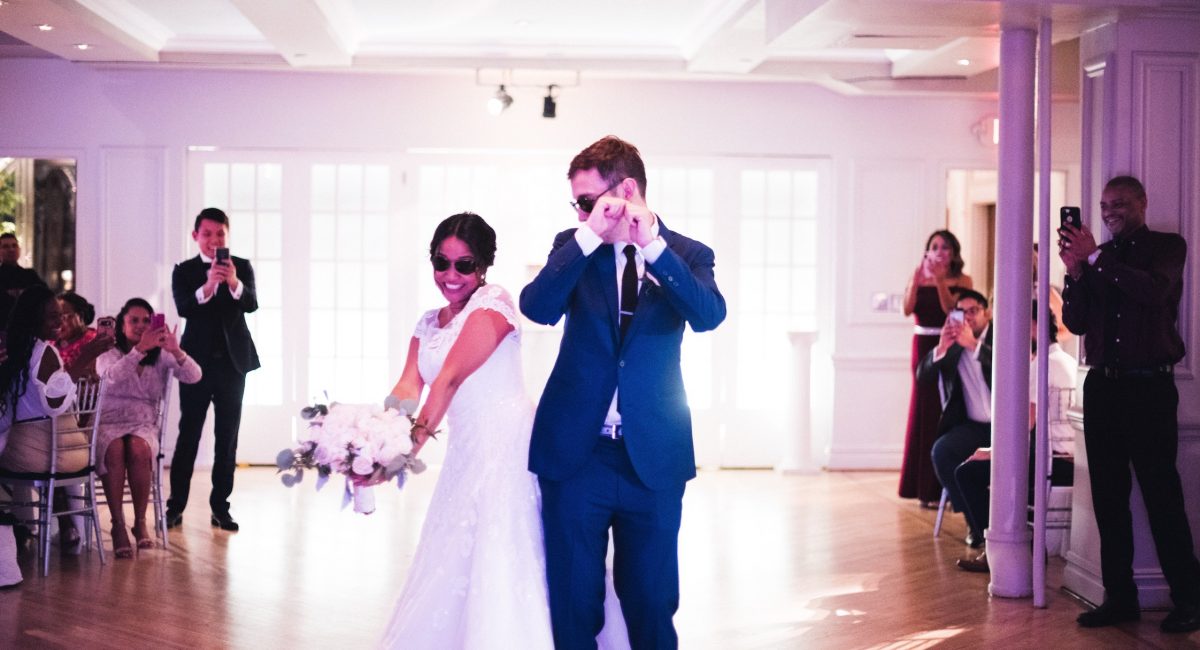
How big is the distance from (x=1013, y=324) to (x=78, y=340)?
4.87m

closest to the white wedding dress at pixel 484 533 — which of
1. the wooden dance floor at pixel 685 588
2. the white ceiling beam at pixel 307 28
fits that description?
the wooden dance floor at pixel 685 588

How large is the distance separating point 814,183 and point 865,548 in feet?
13.2

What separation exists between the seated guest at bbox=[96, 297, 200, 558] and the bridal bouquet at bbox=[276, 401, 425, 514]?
145 inches

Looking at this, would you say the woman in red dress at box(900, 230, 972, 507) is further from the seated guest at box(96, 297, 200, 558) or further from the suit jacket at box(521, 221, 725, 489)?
the suit jacket at box(521, 221, 725, 489)

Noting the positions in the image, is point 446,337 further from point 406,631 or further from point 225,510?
point 225,510

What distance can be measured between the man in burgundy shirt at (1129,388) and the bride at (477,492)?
2591 millimetres

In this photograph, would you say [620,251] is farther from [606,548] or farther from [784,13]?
[784,13]

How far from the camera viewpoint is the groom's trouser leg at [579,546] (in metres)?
3.29

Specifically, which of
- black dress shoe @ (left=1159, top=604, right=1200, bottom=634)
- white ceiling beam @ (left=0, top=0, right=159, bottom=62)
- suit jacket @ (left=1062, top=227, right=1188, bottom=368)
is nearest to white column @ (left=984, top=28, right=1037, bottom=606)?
suit jacket @ (left=1062, top=227, right=1188, bottom=368)

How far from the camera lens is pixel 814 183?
10.2 metres

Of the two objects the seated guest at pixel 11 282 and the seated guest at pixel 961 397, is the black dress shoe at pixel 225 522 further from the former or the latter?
the seated guest at pixel 961 397

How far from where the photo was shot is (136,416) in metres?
6.77

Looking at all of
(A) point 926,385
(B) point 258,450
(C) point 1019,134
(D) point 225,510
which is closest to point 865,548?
(A) point 926,385

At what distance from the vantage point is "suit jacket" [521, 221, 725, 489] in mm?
3248
